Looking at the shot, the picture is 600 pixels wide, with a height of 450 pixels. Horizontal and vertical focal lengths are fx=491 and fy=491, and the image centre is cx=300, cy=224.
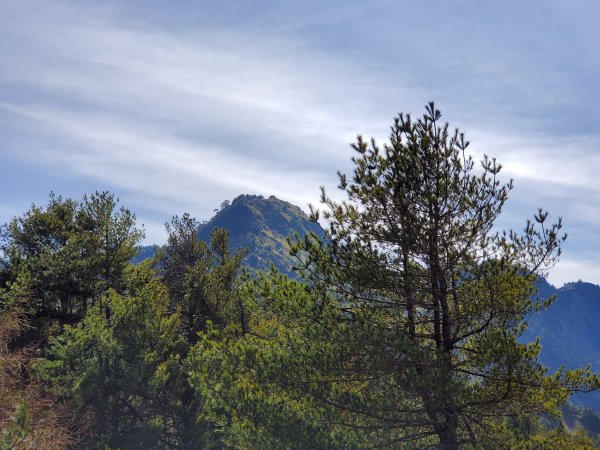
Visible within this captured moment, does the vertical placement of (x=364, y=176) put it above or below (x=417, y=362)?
above

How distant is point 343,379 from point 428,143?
241 inches

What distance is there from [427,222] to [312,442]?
629cm

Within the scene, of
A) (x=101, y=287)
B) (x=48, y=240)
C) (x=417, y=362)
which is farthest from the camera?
(x=48, y=240)

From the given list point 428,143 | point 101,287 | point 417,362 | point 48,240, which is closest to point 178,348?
point 101,287

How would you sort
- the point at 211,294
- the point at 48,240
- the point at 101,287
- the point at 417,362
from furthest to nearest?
the point at 48,240, the point at 101,287, the point at 211,294, the point at 417,362

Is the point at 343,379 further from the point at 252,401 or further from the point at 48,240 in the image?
the point at 48,240

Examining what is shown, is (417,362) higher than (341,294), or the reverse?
(341,294)

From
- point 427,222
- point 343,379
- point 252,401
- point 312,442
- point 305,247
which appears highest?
point 427,222

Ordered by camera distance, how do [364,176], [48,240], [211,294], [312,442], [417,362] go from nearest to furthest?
1. [417,362]
2. [364,176]
3. [312,442]
4. [211,294]
5. [48,240]

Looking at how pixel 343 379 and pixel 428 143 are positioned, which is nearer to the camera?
pixel 428 143

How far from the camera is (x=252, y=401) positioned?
12750 millimetres

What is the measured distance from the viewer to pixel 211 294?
2238cm

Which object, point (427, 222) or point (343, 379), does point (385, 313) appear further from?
point (427, 222)

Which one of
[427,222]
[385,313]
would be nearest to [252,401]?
[385,313]
